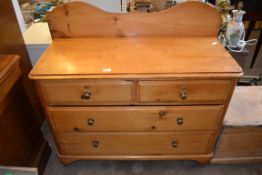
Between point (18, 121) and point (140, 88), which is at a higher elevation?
point (140, 88)

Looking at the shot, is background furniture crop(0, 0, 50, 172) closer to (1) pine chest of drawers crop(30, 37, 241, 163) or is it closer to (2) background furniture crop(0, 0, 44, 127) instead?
(2) background furniture crop(0, 0, 44, 127)

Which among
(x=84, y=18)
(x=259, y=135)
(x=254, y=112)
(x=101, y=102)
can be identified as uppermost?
(x=84, y=18)

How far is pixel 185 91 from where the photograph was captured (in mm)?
1041

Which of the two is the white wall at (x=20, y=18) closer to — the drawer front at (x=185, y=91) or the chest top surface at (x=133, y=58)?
the chest top surface at (x=133, y=58)

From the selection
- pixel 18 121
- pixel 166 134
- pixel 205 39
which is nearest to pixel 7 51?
pixel 18 121

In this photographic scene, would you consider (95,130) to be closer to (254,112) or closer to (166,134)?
(166,134)

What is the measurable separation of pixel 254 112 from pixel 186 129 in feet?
1.49

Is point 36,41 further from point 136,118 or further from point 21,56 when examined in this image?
point 136,118

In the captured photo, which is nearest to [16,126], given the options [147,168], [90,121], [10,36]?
[90,121]

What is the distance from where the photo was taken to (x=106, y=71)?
3.22 ft

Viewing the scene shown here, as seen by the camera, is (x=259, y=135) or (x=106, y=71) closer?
(x=106, y=71)

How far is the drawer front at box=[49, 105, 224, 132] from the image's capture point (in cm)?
113

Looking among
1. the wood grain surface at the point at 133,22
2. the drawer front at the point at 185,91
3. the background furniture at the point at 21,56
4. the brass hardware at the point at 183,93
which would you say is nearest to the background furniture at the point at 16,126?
the background furniture at the point at 21,56

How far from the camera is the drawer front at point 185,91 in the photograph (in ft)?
3.33
